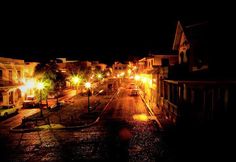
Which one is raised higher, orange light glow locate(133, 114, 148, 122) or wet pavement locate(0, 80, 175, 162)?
orange light glow locate(133, 114, 148, 122)

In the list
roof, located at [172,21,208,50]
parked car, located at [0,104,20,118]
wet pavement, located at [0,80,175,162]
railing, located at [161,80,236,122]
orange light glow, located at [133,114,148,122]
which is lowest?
wet pavement, located at [0,80,175,162]

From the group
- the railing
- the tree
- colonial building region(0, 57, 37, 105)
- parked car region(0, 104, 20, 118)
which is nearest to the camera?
the railing

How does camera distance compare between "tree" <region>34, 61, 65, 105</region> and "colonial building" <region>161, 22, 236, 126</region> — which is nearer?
"colonial building" <region>161, 22, 236, 126</region>

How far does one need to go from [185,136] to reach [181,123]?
2.16m

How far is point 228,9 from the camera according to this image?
59.2 ft

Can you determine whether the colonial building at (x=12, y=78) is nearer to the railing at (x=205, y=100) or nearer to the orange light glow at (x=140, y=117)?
the orange light glow at (x=140, y=117)

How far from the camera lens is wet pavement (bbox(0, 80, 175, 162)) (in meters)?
12.8

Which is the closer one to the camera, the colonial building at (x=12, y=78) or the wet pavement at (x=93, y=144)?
the wet pavement at (x=93, y=144)

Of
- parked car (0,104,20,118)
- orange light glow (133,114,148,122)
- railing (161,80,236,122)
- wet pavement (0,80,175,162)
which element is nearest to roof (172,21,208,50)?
railing (161,80,236,122)

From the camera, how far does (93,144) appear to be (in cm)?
1488

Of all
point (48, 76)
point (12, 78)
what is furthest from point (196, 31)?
point (12, 78)

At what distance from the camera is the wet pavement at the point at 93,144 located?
12.8m

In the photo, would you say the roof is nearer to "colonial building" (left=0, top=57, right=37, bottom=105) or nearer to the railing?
the railing

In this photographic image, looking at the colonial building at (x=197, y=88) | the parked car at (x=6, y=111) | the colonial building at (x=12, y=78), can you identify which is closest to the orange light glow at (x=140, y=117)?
the colonial building at (x=197, y=88)
